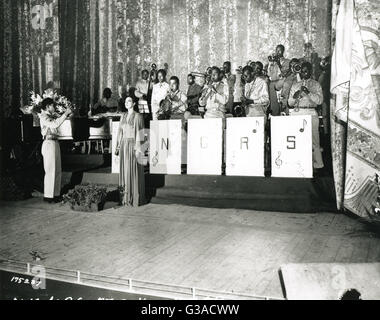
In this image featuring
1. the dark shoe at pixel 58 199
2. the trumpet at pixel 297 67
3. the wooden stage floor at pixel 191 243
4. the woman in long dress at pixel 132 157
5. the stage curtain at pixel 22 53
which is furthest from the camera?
the stage curtain at pixel 22 53

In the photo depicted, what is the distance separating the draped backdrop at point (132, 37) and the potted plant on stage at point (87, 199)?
→ 536 centimetres

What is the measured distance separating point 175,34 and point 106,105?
2829mm

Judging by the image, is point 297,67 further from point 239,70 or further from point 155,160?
point 155,160

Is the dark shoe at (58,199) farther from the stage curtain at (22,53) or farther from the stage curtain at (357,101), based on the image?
the stage curtain at (22,53)

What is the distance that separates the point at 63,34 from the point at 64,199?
7561 mm

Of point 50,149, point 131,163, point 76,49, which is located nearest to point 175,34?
point 76,49

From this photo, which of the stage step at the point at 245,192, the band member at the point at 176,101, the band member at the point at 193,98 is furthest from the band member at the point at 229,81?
the stage step at the point at 245,192

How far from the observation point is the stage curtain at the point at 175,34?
30.1 ft

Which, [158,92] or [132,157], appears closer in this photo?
[132,157]

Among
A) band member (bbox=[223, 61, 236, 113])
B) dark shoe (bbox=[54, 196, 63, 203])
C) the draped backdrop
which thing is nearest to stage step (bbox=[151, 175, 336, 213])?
dark shoe (bbox=[54, 196, 63, 203])

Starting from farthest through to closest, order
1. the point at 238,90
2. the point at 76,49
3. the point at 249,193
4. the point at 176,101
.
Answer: the point at 76,49
the point at 238,90
the point at 176,101
the point at 249,193

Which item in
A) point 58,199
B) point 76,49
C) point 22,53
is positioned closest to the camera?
point 58,199

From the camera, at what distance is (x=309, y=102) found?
668 centimetres
